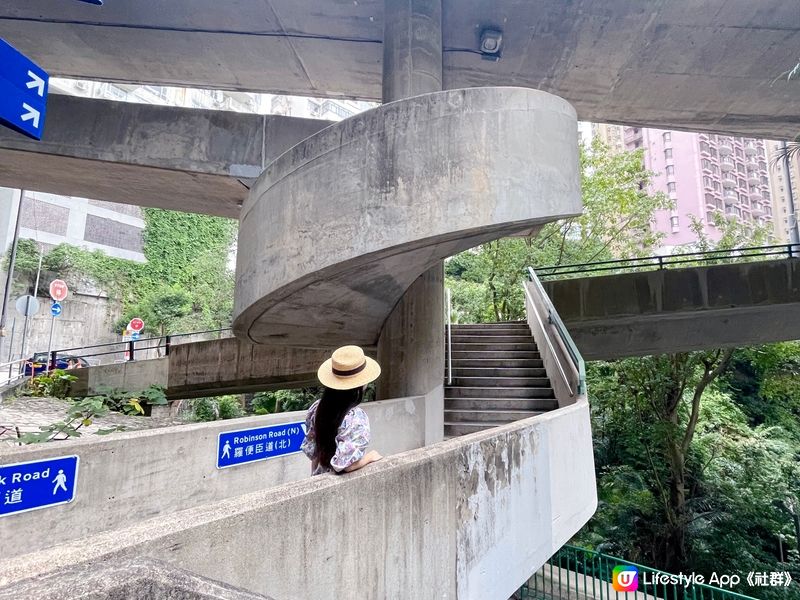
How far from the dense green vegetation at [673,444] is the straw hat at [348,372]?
12.0 meters

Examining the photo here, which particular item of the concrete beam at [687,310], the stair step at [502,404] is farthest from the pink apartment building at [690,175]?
the stair step at [502,404]

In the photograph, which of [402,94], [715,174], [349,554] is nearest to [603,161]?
[402,94]

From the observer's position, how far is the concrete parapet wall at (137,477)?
138 inches

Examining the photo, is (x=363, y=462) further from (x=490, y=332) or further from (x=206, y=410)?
(x=206, y=410)

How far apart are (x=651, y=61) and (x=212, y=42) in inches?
312

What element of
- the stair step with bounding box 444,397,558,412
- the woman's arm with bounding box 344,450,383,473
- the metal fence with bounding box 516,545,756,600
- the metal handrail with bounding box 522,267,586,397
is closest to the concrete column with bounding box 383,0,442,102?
the metal handrail with bounding box 522,267,586,397

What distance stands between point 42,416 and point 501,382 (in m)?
8.26

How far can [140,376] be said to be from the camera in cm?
1211

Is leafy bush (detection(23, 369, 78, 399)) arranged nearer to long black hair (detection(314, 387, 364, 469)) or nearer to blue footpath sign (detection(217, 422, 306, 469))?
blue footpath sign (detection(217, 422, 306, 469))

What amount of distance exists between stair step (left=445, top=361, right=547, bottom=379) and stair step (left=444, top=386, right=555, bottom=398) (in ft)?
1.36

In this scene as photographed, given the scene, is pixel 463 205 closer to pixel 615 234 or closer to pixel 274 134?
pixel 274 134

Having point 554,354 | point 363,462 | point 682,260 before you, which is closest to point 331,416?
point 363,462

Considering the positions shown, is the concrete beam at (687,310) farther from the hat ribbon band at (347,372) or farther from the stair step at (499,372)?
the hat ribbon band at (347,372)

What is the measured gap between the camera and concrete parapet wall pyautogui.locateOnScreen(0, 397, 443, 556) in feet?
11.5
